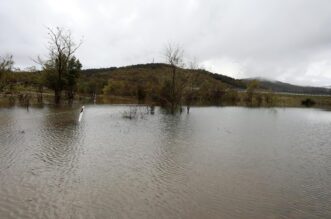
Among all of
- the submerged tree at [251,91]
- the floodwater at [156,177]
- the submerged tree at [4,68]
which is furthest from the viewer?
the submerged tree at [251,91]

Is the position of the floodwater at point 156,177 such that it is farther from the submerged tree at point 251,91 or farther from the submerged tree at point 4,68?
the submerged tree at point 251,91

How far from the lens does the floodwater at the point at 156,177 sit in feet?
22.0

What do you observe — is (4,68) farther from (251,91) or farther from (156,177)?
(251,91)

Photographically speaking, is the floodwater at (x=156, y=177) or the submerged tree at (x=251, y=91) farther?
the submerged tree at (x=251, y=91)

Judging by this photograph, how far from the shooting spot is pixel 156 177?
9.06 meters

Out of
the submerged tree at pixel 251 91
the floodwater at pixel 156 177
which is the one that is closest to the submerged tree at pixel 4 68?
the floodwater at pixel 156 177

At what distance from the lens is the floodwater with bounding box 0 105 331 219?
6703mm

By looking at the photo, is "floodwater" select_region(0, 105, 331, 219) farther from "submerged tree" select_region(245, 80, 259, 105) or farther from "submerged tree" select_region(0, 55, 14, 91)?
"submerged tree" select_region(245, 80, 259, 105)

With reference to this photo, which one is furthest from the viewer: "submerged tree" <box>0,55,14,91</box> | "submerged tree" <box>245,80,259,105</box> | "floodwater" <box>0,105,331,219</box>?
"submerged tree" <box>245,80,259,105</box>

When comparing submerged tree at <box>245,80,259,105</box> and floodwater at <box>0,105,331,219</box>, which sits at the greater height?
submerged tree at <box>245,80,259,105</box>

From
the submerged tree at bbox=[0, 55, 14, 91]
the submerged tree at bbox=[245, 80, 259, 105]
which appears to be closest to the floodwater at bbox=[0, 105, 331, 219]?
the submerged tree at bbox=[0, 55, 14, 91]

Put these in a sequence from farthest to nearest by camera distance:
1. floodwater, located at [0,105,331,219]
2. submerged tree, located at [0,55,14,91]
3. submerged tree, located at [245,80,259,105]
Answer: submerged tree, located at [245,80,259,105], submerged tree, located at [0,55,14,91], floodwater, located at [0,105,331,219]

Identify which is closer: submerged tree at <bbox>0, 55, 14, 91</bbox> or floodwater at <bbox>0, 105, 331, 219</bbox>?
floodwater at <bbox>0, 105, 331, 219</bbox>

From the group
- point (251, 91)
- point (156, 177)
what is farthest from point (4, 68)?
point (251, 91)
